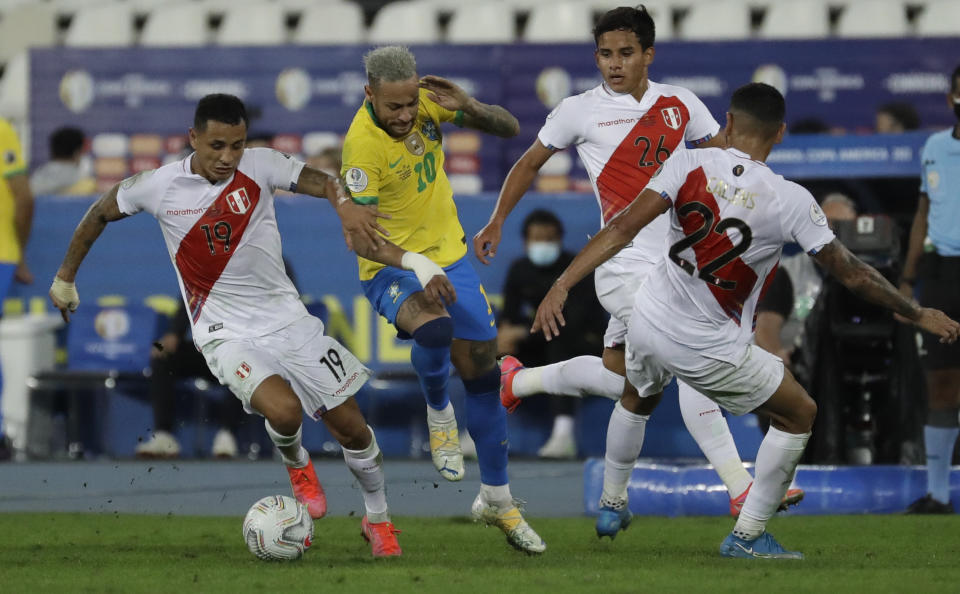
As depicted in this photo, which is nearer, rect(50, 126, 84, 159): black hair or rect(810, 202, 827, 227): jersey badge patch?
rect(810, 202, 827, 227): jersey badge patch

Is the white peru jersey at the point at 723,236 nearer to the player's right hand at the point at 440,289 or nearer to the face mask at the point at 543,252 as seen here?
the player's right hand at the point at 440,289

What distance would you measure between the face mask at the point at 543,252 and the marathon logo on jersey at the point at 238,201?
203 inches

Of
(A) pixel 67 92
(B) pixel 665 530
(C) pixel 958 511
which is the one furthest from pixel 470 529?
(A) pixel 67 92

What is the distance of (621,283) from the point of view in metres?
8.00

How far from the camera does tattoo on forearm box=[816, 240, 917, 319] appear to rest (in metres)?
6.66

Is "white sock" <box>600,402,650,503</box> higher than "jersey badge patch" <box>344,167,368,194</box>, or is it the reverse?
"jersey badge patch" <box>344,167,368,194</box>

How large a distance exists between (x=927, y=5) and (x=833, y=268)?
31.3 feet

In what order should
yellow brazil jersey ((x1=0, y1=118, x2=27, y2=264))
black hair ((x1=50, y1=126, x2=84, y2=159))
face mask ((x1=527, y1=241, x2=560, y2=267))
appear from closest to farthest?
yellow brazil jersey ((x1=0, y1=118, x2=27, y2=264)) → face mask ((x1=527, y1=241, x2=560, y2=267)) → black hair ((x1=50, y1=126, x2=84, y2=159))

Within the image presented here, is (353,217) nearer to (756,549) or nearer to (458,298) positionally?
(458,298)

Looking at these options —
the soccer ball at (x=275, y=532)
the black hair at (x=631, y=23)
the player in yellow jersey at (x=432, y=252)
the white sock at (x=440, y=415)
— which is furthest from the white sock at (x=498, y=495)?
the black hair at (x=631, y=23)

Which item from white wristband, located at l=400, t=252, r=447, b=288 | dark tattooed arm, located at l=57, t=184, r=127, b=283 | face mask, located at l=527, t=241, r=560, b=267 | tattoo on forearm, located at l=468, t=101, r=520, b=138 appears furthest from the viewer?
face mask, located at l=527, t=241, r=560, b=267

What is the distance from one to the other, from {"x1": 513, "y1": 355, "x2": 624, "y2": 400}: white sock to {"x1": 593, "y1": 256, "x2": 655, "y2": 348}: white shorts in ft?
1.33

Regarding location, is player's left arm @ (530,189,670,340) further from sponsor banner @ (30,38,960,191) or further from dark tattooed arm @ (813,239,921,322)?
sponsor banner @ (30,38,960,191)

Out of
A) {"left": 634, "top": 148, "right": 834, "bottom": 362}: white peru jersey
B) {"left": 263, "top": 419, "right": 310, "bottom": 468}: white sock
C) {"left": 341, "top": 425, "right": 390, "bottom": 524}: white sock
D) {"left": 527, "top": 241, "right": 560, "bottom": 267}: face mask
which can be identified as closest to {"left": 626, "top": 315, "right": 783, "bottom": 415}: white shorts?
{"left": 634, "top": 148, "right": 834, "bottom": 362}: white peru jersey
